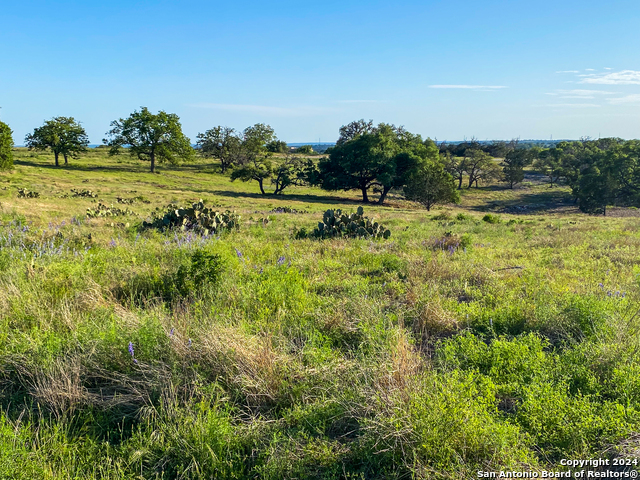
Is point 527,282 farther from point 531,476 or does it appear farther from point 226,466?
point 226,466

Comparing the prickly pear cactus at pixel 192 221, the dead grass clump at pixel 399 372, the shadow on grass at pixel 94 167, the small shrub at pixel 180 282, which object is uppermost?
the shadow on grass at pixel 94 167

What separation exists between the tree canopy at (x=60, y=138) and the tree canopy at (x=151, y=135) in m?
4.78

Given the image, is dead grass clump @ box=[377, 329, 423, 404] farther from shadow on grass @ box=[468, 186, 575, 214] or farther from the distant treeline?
shadow on grass @ box=[468, 186, 575, 214]

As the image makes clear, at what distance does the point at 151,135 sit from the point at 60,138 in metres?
13.7

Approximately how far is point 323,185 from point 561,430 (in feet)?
149

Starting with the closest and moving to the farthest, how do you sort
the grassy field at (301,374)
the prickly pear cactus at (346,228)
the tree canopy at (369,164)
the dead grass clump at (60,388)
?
the grassy field at (301,374)
the dead grass clump at (60,388)
the prickly pear cactus at (346,228)
the tree canopy at (369,164)

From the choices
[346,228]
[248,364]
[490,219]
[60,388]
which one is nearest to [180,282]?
[60,388]

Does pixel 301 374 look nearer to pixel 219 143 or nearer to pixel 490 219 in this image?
pixel 490 219

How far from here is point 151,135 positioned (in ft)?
190

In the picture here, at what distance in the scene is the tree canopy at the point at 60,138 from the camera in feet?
187

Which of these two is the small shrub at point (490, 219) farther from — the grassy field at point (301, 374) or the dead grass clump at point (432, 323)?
the dead grass clump at point (432, 323)

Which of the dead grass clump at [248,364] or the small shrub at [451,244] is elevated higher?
the small shrub at [451,244]

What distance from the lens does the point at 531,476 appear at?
229cm

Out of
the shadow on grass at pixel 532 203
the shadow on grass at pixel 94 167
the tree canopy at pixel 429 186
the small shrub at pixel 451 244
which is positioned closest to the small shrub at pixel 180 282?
the small shrub at pixel 451 244
